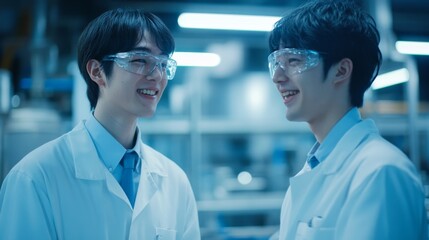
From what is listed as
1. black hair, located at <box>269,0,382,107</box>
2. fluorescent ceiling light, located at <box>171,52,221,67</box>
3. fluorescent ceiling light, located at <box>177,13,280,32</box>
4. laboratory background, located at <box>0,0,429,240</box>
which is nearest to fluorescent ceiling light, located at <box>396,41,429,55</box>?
laboratory background, located at <box>0,0,429,240</box>

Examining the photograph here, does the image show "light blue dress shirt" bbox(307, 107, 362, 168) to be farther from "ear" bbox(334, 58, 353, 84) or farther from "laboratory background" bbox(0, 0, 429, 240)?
"laboratory background" bbox(0, 0, 429, 240)

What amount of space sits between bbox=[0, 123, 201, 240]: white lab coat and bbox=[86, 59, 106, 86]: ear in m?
0.16

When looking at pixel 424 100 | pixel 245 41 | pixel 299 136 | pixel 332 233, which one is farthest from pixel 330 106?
pixel 424 100

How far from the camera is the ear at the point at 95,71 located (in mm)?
1436

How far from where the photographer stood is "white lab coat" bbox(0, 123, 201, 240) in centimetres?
121

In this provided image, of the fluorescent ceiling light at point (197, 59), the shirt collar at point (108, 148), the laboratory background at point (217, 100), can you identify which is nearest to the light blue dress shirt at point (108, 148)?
the shirt collar at point (108, 148)

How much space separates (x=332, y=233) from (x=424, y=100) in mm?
6714

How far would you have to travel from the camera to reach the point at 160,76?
4.66 ft

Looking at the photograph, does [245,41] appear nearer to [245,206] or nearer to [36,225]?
[245,206]

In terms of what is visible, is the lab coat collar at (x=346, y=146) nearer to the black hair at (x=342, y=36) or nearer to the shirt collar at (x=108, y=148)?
the black hair at (x=342, y=36)

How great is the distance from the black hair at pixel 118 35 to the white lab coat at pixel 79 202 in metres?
0.25

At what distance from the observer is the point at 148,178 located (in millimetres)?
1465

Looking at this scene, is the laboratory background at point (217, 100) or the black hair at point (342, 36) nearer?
the black hair at point (342, 36)

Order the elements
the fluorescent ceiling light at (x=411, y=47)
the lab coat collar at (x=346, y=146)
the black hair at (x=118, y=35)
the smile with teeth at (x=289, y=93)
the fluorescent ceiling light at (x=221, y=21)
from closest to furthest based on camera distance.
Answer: the lab coat collar at (x=346, y=146) < the smile with teeth at (x=289, y=93) < the black hair at (x=118, y=35) < the fluorescent ceiling light at (x=221, y=21) < the fluorescent ceiling light at (x=411, y=47)
